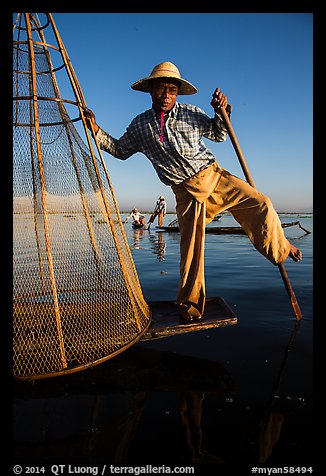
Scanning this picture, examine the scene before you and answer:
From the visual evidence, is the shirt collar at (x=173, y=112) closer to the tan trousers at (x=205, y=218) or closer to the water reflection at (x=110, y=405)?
the tan trousers at (x=205, y=218)

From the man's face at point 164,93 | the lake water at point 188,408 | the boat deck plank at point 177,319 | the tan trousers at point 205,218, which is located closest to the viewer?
the lake water at point 188,408

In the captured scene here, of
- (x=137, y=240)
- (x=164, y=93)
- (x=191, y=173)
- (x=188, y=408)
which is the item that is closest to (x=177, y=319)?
(x=188, y=408)

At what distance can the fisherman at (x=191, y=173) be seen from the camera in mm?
2709

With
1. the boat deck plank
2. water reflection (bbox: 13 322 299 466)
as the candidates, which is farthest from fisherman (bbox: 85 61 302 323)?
water reflection (bbox: 13 322 299 466)

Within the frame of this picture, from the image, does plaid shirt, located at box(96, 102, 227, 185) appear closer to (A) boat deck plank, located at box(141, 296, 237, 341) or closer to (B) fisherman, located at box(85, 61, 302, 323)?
(B) fisherman, located at box(85, 61, 302, 323)

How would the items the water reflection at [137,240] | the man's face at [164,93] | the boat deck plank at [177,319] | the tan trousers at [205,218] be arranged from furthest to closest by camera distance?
the water reflection at [137,240]
the tan trousers at [205,218]
the man's face at [164,93]
the boat deck plank at [177,319]

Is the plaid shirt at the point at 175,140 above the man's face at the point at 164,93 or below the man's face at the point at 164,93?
below

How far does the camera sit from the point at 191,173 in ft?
9.15

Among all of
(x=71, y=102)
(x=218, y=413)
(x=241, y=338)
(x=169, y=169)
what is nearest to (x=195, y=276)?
(x=241, y=338)

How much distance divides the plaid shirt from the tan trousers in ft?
0.43

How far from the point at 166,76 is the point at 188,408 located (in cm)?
257

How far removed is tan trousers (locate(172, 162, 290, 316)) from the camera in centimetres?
282

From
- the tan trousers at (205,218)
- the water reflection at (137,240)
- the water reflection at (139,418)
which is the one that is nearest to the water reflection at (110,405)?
the water reflection at (139,418)

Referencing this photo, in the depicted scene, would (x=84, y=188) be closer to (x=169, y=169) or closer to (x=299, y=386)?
(x=169, y=169)
